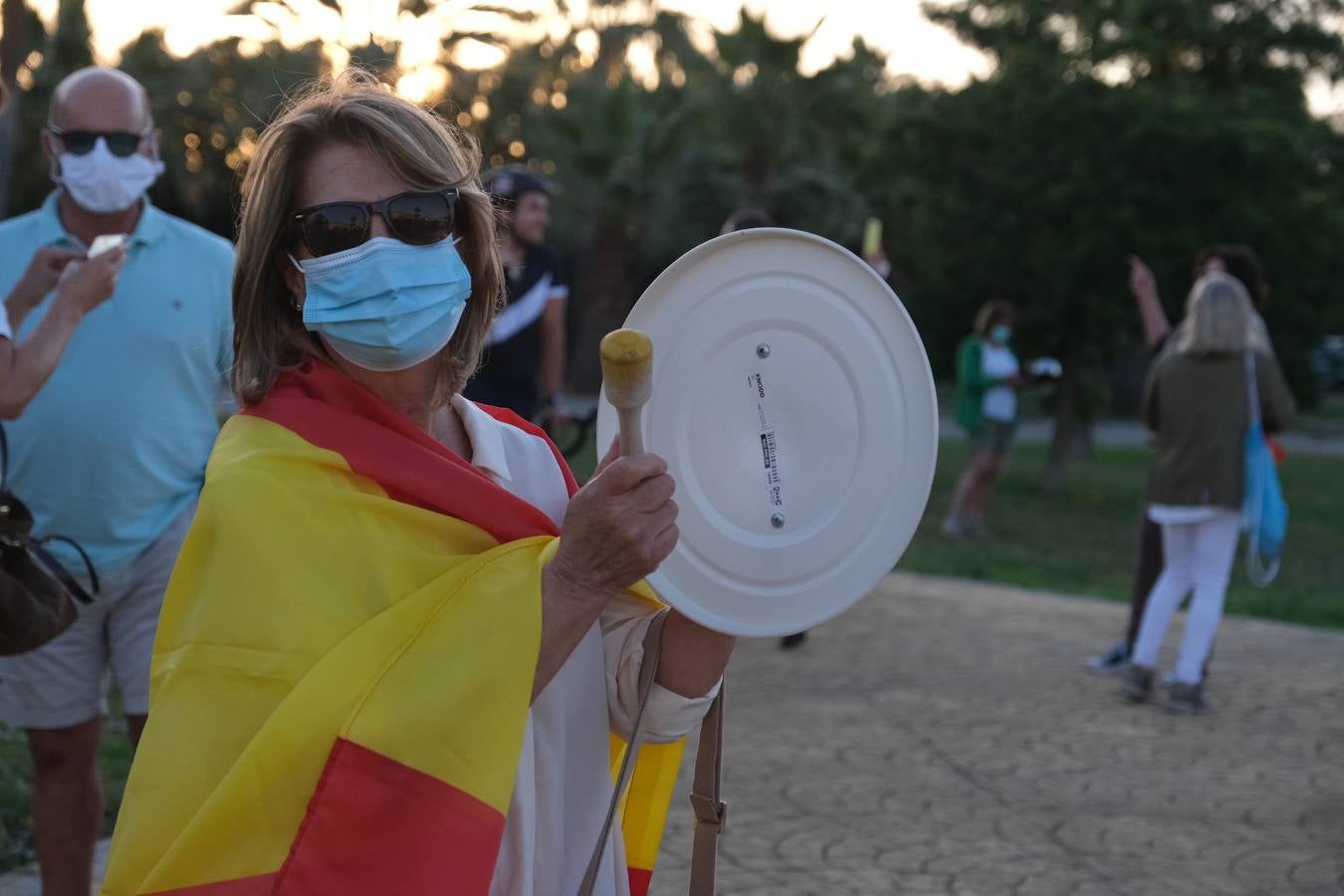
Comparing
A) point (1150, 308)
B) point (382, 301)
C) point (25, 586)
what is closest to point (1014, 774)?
point (1150, 308)

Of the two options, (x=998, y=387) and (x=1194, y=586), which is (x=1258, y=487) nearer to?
(x=1194, y=586)

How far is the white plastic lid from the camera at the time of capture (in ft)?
6.46

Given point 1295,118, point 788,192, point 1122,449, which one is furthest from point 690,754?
point 788,192

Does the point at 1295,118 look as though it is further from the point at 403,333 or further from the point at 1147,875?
the point at 403,333

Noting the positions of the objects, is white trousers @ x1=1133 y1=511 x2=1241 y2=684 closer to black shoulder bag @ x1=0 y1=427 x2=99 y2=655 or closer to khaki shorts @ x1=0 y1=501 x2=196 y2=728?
khaki shorts @ x1=0 y1=501 x2=196 y2=728

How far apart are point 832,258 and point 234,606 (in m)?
0.91

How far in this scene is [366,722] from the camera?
1.88 metres

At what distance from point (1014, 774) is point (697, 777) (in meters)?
4.19

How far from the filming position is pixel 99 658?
155 inches

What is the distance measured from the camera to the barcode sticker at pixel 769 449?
6.50ft

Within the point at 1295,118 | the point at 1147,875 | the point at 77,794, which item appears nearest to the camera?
the point at 77,794

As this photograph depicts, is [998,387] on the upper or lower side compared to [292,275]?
lower

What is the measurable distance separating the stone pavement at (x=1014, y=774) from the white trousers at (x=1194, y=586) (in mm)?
290

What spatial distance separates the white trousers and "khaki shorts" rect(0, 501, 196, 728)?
517 cm
